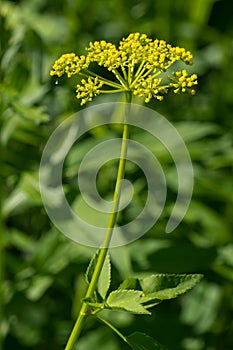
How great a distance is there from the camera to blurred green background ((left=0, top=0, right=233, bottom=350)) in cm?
196

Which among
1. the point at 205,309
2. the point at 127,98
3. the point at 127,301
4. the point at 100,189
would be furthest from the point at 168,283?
the point at 205,309

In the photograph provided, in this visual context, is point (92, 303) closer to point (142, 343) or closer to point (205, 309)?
point (142, 343)

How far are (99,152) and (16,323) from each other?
74cm

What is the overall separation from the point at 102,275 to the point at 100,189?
952 millimetres

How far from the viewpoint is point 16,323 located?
241 cm

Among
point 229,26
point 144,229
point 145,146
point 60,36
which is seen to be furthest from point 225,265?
point 229,26

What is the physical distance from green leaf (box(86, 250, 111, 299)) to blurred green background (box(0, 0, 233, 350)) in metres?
0.55

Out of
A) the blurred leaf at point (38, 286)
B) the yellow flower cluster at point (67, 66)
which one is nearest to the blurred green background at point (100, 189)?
the blurred leaf at point (38, 286)

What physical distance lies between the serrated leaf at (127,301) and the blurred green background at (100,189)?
625 millimetres

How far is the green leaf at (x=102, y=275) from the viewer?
1.21 meters

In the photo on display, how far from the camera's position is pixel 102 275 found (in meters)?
1.24

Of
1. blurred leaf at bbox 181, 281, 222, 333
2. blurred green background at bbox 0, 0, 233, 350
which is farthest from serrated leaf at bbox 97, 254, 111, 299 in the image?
blurred leaf at bbox 181, 281, 222, 333

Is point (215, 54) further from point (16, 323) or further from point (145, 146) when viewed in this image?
point (16, 323)

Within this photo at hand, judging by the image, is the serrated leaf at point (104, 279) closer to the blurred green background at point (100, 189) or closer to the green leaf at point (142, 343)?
the green leaf at point (142, 343)
